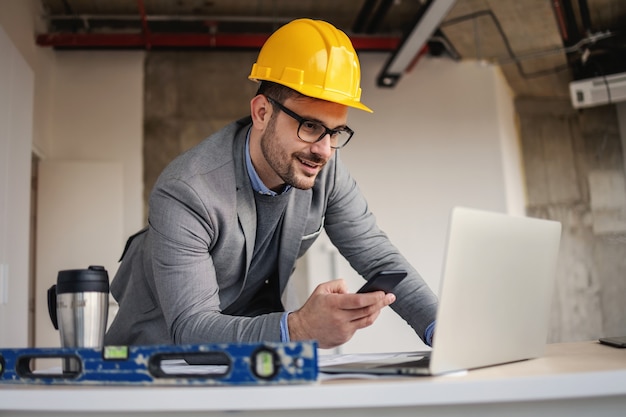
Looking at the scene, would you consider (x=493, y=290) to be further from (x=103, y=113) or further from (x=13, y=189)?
(x=103, y=113)

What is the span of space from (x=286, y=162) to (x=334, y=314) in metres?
0.62

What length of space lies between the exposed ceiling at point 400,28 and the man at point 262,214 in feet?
9.85

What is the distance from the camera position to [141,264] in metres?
1.75

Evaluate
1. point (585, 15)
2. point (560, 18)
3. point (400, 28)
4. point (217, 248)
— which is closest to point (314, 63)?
point (217, 248)

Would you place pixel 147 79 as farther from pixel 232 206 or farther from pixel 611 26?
pixel 232 206

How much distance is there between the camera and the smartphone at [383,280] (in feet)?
3.50

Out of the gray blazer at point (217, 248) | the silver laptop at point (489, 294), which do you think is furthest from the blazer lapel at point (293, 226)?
the silver laptop at point (489, 294)

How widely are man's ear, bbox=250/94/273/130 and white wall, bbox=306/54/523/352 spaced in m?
3.66

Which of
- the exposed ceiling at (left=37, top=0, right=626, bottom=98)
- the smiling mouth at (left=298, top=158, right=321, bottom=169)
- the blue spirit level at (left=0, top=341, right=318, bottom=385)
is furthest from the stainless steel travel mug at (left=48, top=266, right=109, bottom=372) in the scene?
the exposed ceiling at (left=37, top=0, right=626, bottom=98)

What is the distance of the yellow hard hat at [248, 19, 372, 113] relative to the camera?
1569 mm

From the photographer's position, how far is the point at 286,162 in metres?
1.64

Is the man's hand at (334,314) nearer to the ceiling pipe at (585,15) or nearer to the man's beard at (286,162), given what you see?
the man's beard at (286,162)

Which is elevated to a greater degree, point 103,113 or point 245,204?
point 103,113

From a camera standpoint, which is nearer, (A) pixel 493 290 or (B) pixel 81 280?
(A) pixel 493 290
